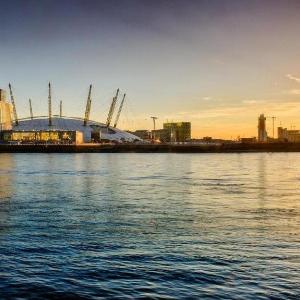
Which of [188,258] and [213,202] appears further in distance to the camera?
[213,202]

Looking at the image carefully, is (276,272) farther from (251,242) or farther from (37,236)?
(37,236)

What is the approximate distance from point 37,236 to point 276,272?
1475 centimetres

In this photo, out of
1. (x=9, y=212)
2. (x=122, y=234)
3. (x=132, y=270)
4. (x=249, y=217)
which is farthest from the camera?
(x=9, y=212)

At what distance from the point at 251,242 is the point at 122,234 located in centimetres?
782

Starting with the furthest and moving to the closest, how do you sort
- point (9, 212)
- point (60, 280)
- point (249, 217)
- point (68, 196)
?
point (68, 196), point (9, 212), point (249, 217), point (60, 280)

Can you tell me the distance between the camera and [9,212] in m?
41.7

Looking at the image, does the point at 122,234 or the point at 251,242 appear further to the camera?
the point at 122,234

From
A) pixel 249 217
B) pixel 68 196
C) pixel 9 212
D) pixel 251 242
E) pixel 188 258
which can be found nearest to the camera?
pixel 188 258

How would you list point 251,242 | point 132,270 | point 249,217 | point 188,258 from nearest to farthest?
1. point 132,270
2. point 188,258
3. point 251,242
4. point 249,217

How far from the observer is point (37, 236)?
30.5 metres

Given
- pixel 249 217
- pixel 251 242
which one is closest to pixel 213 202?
pixel 249 217

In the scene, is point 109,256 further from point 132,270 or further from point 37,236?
point 37,236

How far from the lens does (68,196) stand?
185ft

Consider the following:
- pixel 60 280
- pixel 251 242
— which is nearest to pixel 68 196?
pixel 251 242
